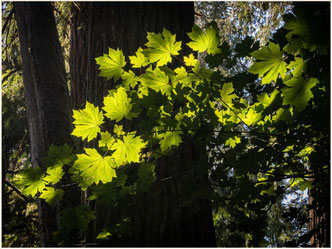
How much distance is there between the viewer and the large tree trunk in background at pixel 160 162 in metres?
1.53

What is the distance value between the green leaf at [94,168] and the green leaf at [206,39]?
0.64 m

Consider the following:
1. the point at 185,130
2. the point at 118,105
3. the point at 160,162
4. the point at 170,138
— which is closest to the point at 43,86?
the point at 160,162

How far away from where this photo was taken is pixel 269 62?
3.51ft

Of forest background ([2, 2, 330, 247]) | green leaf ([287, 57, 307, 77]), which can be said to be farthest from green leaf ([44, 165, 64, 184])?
green leaf ([287, 57, 307, 77])

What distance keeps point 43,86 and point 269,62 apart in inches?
103

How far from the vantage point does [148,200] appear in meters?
1.55

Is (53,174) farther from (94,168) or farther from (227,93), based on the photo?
(227,93)

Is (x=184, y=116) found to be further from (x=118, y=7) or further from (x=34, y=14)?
(x=34, y=14)

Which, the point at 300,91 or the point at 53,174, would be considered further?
the point at 53,174

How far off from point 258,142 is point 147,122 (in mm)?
532

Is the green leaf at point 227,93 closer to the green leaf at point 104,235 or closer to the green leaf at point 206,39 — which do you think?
the green leaf at point 206,39

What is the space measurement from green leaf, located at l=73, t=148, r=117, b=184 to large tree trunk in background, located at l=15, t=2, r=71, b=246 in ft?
5.94

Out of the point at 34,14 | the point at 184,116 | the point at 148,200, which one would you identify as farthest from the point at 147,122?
the point at 34,14

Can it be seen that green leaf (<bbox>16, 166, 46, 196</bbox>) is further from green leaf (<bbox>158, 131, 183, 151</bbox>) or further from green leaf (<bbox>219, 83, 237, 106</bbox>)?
green leaf (<bbox>219, 83, 237, 106</bbox>)
